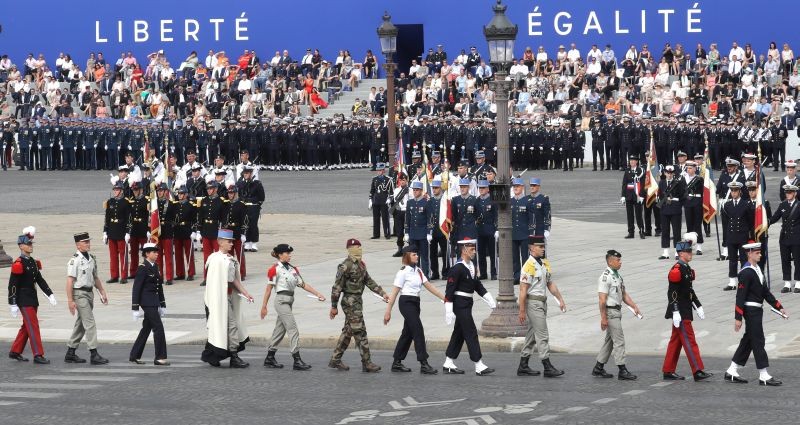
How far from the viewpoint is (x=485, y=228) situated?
94.2 feet

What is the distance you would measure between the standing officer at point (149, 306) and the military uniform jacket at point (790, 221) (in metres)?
10.3

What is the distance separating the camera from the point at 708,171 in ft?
97.9

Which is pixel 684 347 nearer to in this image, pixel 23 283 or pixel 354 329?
pixel 354 329

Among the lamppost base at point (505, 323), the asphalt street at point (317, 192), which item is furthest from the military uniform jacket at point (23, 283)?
the asphalt street at point (317, 192)

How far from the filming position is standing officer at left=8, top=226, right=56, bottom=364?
21.2m

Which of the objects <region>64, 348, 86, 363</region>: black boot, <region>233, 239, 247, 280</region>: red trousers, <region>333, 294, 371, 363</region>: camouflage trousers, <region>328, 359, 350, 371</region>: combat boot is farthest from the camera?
<region>233, 239, 247, 280</region>: red trousers

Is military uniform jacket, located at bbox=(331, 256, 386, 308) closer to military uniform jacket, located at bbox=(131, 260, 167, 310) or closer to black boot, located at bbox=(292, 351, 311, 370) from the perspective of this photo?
black boot, located at bbox=(292, 351, 311, 370)

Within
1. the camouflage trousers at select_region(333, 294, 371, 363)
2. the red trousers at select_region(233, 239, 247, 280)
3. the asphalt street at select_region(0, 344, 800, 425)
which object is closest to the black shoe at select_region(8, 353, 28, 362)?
the asphalt street at select_region(0, 344, 800, 425)

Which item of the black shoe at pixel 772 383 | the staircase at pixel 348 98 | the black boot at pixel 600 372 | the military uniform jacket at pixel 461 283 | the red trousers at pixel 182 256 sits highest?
the staircase at pixel 348 98

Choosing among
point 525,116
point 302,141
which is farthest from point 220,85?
point 525,116

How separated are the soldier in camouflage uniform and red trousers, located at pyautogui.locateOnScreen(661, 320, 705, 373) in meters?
3.53

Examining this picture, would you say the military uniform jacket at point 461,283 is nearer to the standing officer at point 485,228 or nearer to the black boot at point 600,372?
the black boot at point 600,372

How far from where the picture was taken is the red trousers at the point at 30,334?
21219mm

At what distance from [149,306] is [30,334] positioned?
1.67 m
